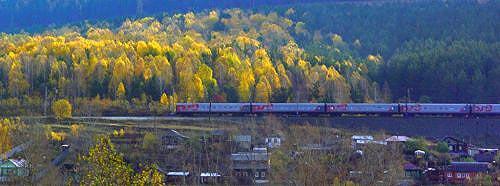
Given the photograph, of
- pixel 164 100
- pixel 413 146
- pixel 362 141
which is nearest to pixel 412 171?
pixel 362 141

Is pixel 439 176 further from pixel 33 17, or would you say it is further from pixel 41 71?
pixel 33 17

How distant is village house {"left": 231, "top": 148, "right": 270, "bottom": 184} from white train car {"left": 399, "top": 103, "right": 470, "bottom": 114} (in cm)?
1012

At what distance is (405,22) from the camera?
52031mm

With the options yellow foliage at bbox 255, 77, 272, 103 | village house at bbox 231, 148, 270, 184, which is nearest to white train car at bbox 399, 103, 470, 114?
yellow foliage at bbox 255, 77, 272, 103

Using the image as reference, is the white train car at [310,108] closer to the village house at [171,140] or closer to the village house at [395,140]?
the village house at [395,140]

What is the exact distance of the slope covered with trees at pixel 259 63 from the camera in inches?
1321

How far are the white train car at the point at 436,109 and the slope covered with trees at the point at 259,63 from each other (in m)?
4.33

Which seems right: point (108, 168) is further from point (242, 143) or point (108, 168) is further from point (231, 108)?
point (231, 108)

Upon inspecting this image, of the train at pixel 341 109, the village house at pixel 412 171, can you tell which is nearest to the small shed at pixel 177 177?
the village house at pixel 412 171

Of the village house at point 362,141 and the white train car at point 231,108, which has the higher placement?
the white train car at point 231,108

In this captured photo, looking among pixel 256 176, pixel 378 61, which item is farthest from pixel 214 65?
pixel 256 176

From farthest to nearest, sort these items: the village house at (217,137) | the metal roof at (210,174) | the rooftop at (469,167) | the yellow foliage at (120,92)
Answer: the yellow foliage at (120,92) < the village house at (217,137) < the rooftop at (469,167) < the metal roof at (210,174)

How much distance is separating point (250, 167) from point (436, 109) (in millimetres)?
11817

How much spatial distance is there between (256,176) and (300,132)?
481 centimetres
